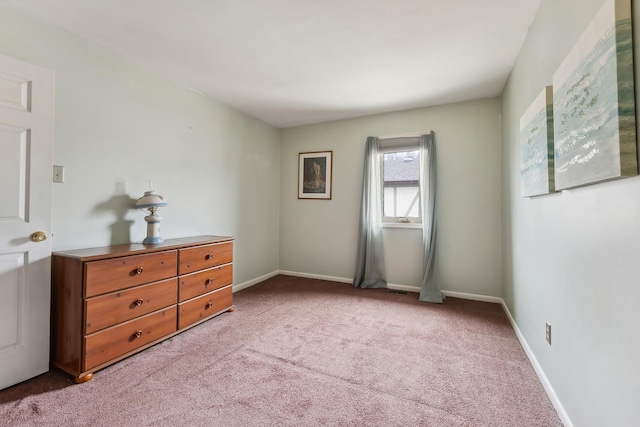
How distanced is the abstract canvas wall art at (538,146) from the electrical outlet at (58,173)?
324 cm

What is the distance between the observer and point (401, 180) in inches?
151

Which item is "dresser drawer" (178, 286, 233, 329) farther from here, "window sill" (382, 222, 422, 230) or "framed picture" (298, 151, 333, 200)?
"window sill" (382, 222, 422, 230)

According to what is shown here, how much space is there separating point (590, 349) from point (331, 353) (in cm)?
152

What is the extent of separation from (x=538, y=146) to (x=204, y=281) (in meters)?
2.84

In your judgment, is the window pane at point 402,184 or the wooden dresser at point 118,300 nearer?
the wooden dresser at point 118,300

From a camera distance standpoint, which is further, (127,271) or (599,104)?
(127,271)

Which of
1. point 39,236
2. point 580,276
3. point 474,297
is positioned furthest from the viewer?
point 474,297

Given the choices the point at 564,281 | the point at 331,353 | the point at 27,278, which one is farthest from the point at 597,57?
the point at 27,278

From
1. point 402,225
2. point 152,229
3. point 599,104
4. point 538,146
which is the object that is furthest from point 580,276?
point 152,229

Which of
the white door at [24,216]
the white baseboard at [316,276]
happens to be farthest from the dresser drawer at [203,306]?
the white baseboard at [316,276]

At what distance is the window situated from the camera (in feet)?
12.3

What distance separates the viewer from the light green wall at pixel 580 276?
96 centimetres

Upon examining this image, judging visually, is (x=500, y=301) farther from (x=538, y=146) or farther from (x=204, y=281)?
(x=204, y=281)

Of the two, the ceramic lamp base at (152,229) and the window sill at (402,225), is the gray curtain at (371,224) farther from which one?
the ceramic lamp base at (152,229)
